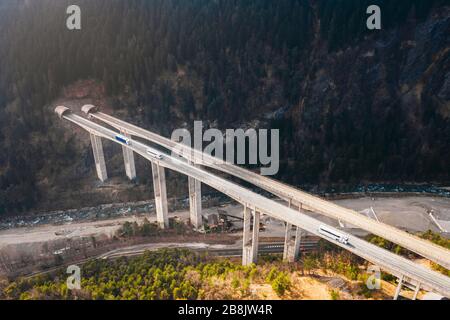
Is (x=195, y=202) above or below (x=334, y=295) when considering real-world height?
below

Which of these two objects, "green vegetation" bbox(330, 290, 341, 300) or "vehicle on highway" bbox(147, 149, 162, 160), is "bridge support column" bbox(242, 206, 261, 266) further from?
"vehicle on highway" bbox(147, 149, 162, 160)

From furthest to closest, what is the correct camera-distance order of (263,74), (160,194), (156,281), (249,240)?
(263,74), (160,194), (249,240), (156,281)

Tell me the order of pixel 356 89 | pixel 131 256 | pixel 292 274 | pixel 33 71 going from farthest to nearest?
pixel 356 89 < pixel 33 71 < pixel 131 256 < pixel 292 274

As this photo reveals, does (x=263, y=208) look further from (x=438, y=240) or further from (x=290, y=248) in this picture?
(x=438, y=240)

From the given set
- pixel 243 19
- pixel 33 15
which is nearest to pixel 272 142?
pixel 243 19

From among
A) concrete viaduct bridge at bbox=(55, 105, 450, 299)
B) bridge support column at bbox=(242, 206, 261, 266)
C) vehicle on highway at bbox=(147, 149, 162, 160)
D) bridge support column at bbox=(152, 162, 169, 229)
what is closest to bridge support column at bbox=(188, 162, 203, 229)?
concrete viaduct bridge at bbox=(55, 105, 450, 299)

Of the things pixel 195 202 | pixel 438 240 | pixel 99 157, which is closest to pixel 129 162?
pixel 99 157

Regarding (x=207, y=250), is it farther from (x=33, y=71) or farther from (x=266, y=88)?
(x=33, y=71)
